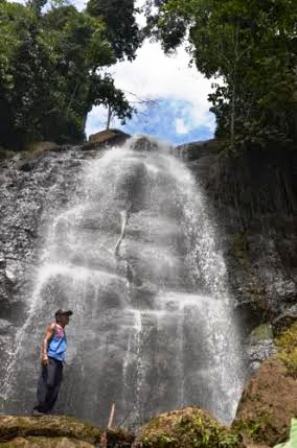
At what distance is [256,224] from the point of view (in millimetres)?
17484

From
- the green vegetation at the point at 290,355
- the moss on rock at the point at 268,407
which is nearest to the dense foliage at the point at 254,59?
the green vegetation at the point at 290,355

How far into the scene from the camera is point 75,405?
1061cm

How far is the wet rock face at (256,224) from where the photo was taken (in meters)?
14.1

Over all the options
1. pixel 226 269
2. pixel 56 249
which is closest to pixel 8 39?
pixel 56 249

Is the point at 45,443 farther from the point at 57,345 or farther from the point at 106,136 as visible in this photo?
the point at 106,136

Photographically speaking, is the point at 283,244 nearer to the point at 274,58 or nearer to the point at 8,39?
the point at 274,58

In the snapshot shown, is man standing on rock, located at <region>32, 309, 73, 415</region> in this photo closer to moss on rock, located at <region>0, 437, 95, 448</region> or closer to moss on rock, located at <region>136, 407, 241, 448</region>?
moss on rock, located at <region>0, 437, 95, 448</region>

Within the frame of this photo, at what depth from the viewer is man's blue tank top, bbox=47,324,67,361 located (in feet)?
29.4

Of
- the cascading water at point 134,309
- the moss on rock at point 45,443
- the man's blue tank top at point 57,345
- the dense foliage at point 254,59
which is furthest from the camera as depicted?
the dense foliage at point 254,59

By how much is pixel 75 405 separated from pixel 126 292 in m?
3.35

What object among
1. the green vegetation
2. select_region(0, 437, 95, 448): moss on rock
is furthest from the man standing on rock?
the green vegetation

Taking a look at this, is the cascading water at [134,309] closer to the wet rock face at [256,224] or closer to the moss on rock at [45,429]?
A: the wet rock face at [256,224]

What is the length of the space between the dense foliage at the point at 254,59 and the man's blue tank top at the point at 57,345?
12.1 m

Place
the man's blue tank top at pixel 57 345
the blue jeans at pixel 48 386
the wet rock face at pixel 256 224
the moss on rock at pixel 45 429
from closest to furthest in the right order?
the moss on rock at pixel 45 429 < the blue jeans at pixel 48 386 < the man's blue tank top at pixel 57 345 < the wet rock face at pixel 256 224
